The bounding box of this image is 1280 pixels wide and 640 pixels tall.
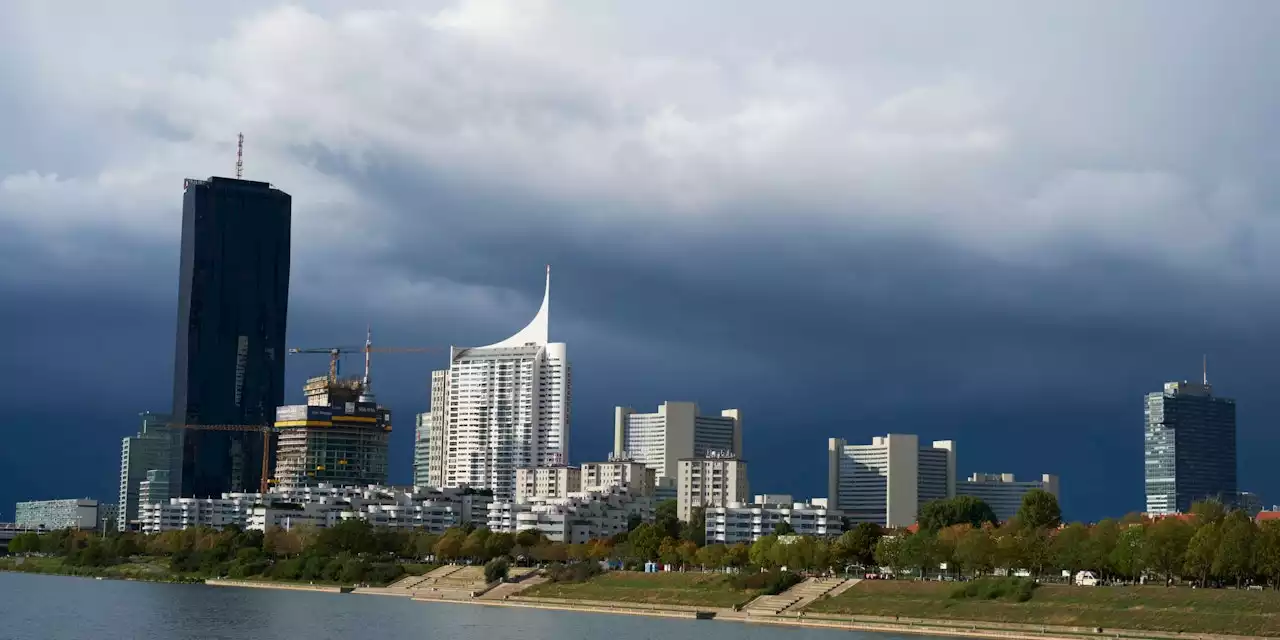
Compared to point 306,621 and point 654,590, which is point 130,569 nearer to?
point 654,590

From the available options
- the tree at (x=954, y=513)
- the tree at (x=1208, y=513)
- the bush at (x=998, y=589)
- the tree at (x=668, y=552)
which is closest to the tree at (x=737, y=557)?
the tree at (x=668, y=552)

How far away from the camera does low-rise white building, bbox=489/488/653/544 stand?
174625 millimetres

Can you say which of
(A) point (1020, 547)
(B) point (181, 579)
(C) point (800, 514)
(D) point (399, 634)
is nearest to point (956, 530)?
(A) point (1020, 547)

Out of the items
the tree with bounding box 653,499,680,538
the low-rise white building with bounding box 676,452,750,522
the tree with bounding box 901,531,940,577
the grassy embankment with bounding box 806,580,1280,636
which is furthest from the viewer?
the low-rise white building with bounding box 676,452,750,522

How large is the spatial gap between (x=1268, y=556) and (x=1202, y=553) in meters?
3.72

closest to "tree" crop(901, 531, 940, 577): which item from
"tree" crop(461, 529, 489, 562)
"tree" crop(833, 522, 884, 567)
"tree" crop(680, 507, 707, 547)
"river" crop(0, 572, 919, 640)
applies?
"tree" crop(833, 522, 884, 567)

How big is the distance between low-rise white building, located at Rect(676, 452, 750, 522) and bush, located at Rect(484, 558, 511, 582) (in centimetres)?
5149

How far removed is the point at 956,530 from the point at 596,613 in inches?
1078

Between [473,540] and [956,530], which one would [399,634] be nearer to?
[956,530]

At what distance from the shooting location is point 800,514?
162125mm

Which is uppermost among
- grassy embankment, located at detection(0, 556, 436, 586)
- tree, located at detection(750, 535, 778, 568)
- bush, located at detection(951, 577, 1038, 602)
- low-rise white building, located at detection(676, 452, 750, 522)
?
low-rise white building, located at detection(676, 452, 750, 522)

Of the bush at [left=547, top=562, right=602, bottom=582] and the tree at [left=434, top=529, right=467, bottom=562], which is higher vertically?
the tree at [left=434, top=529, right=467, bottom=562]

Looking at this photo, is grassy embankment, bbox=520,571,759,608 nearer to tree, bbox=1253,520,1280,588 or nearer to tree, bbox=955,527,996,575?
tree, bbox=955,527,996,575

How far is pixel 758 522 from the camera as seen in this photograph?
530 feet
